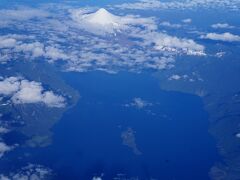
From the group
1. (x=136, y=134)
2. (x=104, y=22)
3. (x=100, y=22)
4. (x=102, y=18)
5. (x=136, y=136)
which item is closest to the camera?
(x=136, y=136)

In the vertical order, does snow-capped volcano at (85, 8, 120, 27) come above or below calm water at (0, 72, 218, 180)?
above

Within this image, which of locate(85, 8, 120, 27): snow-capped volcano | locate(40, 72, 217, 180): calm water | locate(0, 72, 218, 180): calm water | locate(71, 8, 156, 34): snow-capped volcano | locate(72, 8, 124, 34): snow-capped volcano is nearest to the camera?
locate(0, 72, 218, 180): calm water

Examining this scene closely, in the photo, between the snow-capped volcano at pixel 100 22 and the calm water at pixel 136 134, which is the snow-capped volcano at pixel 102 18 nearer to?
the snow-capped volcano at pixel 100 22

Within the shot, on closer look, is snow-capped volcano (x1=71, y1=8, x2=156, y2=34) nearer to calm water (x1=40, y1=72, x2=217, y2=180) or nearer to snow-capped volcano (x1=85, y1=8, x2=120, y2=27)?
snow-capped volcano (x1=85, y1=8, x2=120, y2=27)

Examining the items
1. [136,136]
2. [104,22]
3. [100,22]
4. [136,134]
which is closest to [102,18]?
[104,22]

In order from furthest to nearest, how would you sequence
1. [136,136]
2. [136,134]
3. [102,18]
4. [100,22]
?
[100,22] → [102,18] → [136,134] → [136,136]

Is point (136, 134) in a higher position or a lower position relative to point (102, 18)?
lower

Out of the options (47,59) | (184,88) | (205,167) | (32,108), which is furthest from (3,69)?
(205,167)

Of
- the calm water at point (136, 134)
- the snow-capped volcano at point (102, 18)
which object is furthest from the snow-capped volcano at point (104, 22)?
the calm water at point (136, 134)

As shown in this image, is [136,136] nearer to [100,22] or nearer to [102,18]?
[102,18]

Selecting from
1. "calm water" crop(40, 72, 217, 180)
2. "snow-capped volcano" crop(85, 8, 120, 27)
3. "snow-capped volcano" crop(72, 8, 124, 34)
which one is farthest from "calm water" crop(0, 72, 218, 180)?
"snow-capped volcano" crop(85, 8, 120, 27)
